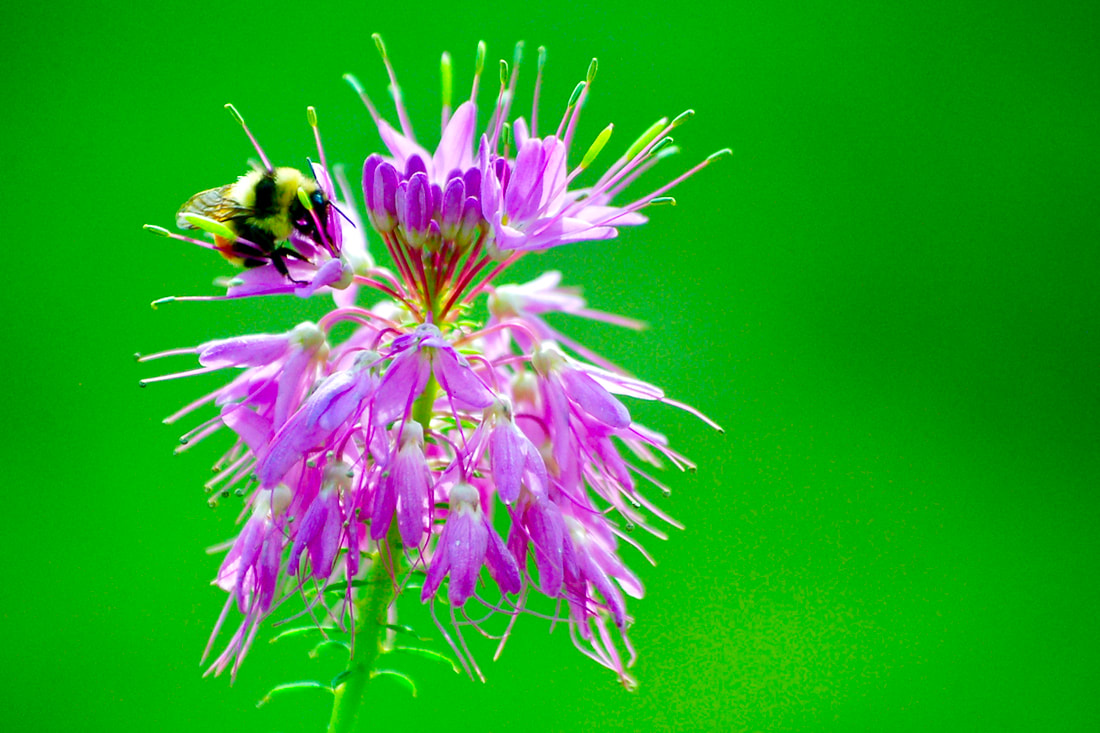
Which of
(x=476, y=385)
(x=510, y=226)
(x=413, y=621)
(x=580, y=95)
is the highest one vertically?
(x=580, y=95)

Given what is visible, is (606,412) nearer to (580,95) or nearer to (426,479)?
(426,479)

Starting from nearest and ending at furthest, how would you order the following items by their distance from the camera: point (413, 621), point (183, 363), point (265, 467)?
point (265, 467) → point (413, 621) → point (183, 363)

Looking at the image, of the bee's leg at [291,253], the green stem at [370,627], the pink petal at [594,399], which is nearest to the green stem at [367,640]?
the green stem at [370,627]

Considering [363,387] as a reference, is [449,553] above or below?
below

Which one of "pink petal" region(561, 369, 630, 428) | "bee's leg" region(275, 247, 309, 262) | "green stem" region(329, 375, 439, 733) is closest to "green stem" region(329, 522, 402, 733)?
"green stem" region(329, 375, 439, 733)

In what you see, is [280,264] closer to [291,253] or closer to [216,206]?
[291,253]

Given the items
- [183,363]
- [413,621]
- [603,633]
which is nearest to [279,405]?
[603,633]

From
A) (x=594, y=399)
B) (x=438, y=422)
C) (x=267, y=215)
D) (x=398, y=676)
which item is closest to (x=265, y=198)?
(x=267, y=215)

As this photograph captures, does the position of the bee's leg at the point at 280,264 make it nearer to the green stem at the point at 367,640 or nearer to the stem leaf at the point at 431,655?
the green stem at the point at 367,640
